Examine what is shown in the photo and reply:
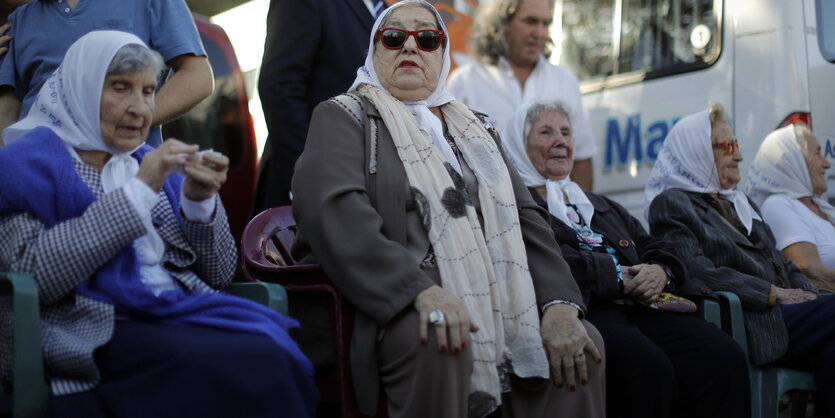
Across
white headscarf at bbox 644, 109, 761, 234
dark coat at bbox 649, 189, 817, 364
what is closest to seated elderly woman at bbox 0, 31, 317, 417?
dark coat at bbox 649, 189, 817, 364

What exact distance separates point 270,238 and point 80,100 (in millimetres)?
904

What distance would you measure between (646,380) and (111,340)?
6.32 ft

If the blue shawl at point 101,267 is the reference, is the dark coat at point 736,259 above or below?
below

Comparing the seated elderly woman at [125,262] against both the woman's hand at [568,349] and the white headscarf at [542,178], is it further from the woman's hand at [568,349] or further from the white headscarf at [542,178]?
the white headscarf at [542,178]

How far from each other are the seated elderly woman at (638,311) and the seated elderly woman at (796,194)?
96 cm

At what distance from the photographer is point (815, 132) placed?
525cm

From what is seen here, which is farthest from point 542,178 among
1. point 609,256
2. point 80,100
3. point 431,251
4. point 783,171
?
point 80,100

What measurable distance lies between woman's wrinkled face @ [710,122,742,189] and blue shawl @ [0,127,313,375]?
275cm

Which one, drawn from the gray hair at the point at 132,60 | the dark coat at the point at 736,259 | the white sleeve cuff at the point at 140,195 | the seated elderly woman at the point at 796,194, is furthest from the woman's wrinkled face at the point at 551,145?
the white sleeve cuff at the point at 140,195

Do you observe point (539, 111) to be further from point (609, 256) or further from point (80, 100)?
point (80, 100)

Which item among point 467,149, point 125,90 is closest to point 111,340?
point 125,90

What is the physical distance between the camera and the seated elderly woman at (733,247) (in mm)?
3953

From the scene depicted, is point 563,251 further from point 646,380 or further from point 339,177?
point 339,177

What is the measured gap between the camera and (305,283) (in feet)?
9.85
